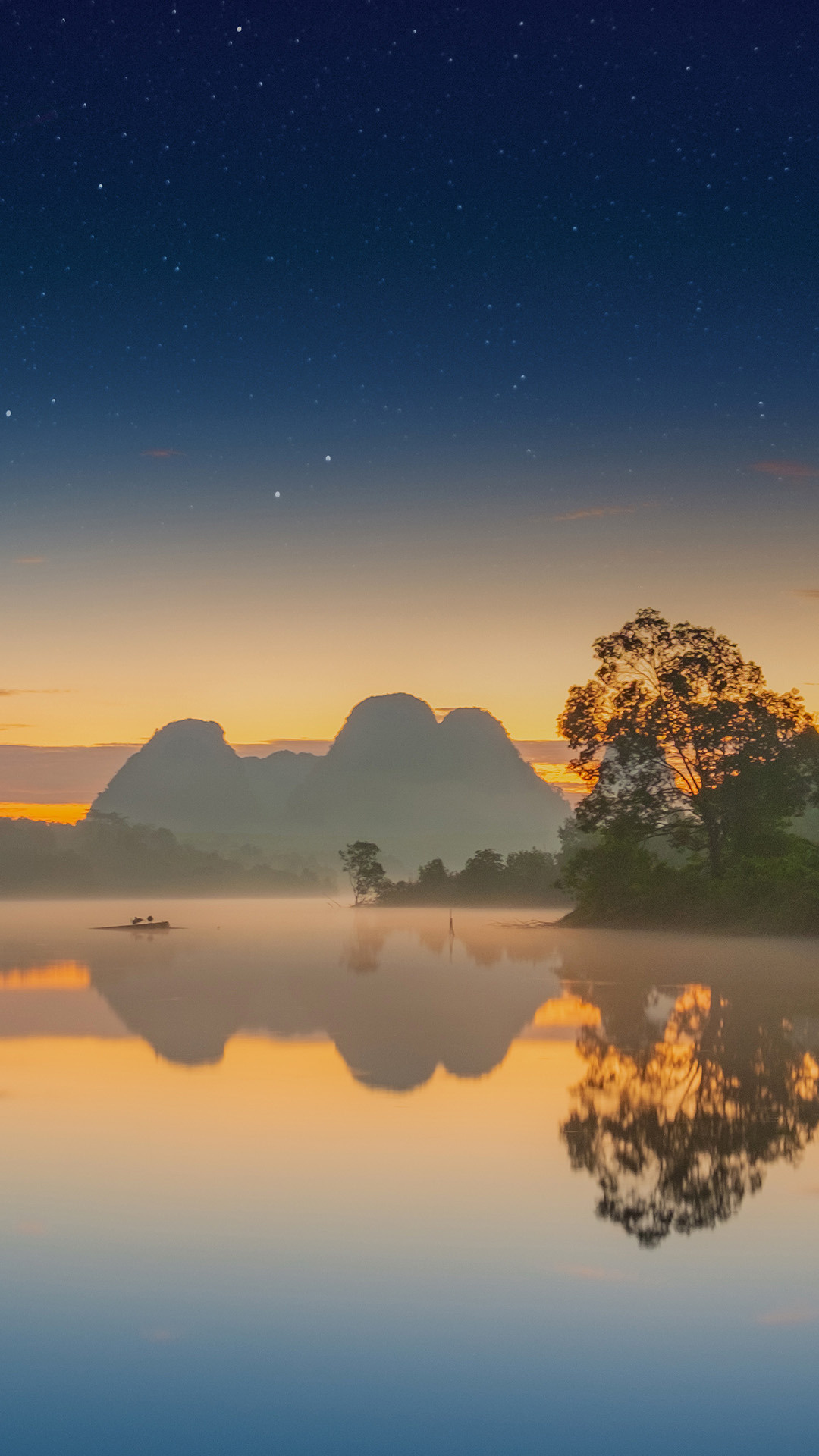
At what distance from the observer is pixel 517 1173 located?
39.7 ft

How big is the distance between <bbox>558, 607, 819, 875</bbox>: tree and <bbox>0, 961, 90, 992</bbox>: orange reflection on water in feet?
94.0

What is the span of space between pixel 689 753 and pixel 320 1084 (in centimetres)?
4864

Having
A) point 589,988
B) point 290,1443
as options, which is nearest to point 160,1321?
point 290,1443

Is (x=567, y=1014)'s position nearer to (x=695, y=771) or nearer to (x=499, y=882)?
(x=695, y=771)

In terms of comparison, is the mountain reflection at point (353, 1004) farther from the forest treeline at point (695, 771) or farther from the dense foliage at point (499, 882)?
the dense foliage at point (499, 882)

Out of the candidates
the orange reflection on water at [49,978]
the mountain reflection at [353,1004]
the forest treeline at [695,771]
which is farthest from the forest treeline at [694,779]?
the orange reflection on water at [49,978]

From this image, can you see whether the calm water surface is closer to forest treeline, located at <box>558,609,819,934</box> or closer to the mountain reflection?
the mountain reflection

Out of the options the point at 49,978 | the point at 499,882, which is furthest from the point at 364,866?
the point at 49,978

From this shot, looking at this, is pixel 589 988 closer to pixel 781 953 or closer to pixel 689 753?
pixel 781 953

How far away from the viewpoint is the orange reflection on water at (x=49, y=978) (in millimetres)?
34500

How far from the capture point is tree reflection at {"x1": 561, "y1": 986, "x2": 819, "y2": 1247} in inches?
428

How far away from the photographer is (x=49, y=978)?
3809 cm

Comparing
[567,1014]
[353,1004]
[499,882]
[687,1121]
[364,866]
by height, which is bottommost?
[499,882]

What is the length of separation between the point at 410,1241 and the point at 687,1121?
5593 mm
